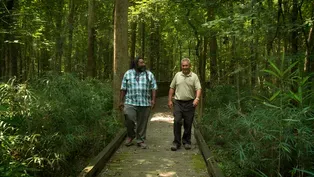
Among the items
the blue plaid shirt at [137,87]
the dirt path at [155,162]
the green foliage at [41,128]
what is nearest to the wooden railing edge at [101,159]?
the dirt path at [155,162]

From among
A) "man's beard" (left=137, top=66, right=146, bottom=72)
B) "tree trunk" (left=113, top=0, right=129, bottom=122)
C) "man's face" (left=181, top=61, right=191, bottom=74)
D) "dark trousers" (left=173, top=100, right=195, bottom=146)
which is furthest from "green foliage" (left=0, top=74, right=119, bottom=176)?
"tree trunk" (left=113, top=0, right=129, bottom=122)

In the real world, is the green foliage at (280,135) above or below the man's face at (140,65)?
below

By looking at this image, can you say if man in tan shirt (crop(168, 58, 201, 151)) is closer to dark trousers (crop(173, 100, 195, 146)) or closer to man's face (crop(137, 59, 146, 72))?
dark trousers (crop(173, 100, 195, 146))

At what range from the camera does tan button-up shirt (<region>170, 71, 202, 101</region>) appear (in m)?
7.37

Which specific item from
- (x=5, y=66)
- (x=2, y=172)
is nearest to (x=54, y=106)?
(x=2, y=172)

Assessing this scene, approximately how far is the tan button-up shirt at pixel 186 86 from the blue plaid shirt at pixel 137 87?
76cm

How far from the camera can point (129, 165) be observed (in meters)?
6.35

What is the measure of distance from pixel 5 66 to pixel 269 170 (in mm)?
20995

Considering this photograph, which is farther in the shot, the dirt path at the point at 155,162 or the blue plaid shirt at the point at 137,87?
the blue plaid shirt at the point at 137,87

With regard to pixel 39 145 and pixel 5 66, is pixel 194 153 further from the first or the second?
pixel 5 66

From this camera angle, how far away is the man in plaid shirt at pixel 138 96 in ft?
25.2

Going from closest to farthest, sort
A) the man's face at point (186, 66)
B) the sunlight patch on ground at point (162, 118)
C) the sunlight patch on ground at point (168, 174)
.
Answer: the sunlight patch on ground at point (168, 174) → the man's face at point (186, 66) → the sunlight patch on ground at point (162, 118)

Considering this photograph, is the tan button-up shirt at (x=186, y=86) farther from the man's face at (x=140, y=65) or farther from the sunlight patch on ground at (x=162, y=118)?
the sunlight patch on ground at (x=162, y=118)

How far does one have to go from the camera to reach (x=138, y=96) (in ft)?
25.2
